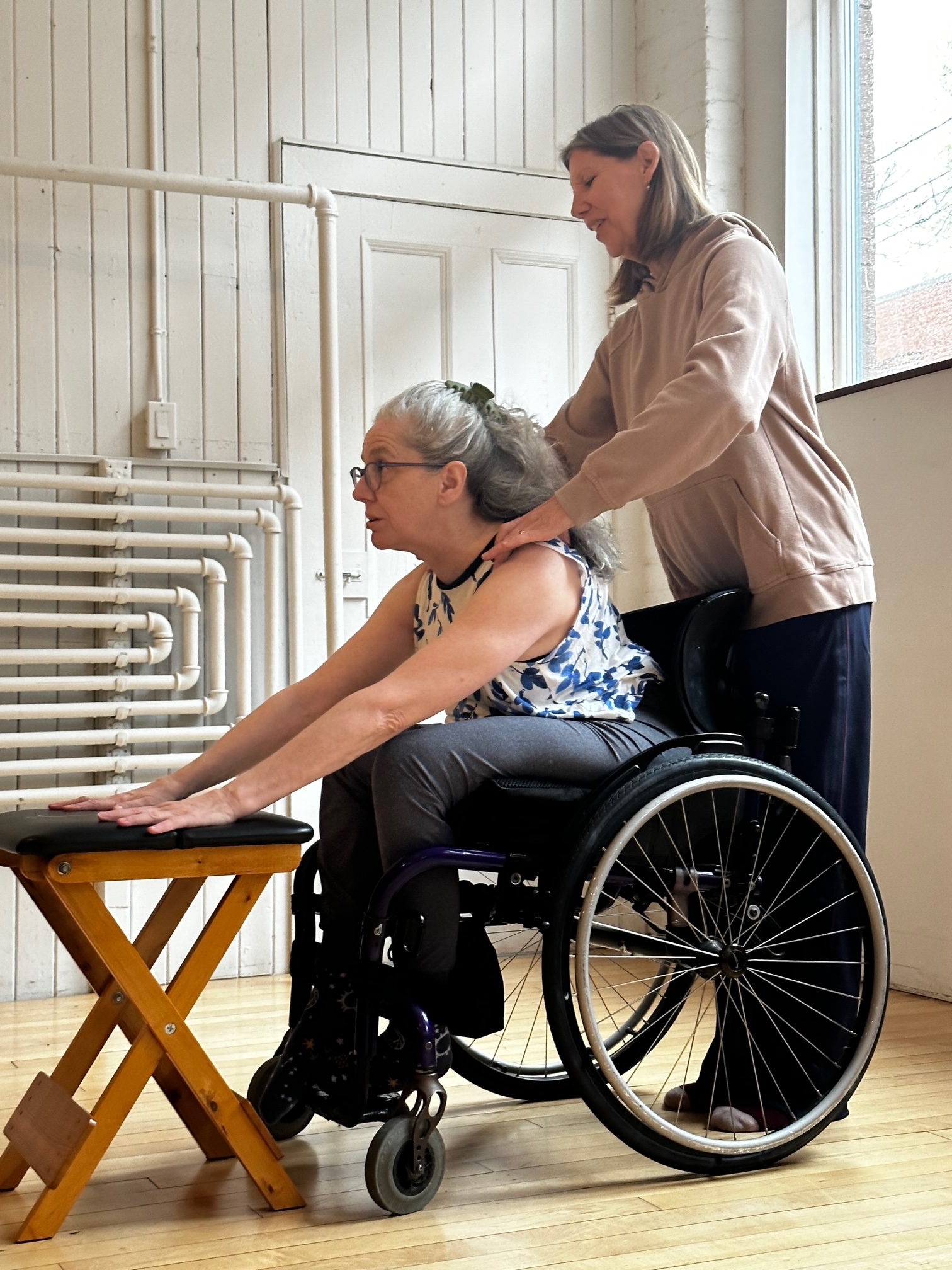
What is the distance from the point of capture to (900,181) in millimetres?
3443

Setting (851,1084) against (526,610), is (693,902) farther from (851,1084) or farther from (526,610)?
(526,610)

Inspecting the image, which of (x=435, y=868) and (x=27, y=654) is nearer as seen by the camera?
(x=435, y=868)

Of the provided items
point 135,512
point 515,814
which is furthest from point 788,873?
point 135,512

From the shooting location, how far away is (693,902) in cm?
192

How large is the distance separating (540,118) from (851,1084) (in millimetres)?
2910

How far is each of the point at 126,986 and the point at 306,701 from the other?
624mm

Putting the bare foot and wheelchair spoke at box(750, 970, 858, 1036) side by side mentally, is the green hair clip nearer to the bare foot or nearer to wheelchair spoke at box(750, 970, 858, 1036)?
wheelchair spoke at box(750, 970, 858, 1036)

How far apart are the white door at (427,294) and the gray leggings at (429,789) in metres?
1.68

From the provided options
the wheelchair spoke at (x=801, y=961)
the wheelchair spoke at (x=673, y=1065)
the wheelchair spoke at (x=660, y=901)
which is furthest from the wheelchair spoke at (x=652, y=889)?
the wheelchair spoke at (x=673, y=1065)

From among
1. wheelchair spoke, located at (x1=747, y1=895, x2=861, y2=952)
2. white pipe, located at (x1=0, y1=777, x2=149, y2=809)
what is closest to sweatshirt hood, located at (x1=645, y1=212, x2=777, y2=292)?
wheelchair spoke, located at (x1=747, y1=895, x2=861, y2=952)

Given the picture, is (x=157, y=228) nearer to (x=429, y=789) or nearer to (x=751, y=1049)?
(x=429, y=789)

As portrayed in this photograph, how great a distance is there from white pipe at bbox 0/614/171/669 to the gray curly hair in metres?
1.39

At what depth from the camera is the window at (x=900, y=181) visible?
3.29 metres

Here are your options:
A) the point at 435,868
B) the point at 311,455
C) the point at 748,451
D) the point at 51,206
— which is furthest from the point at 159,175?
the point at 435,868
